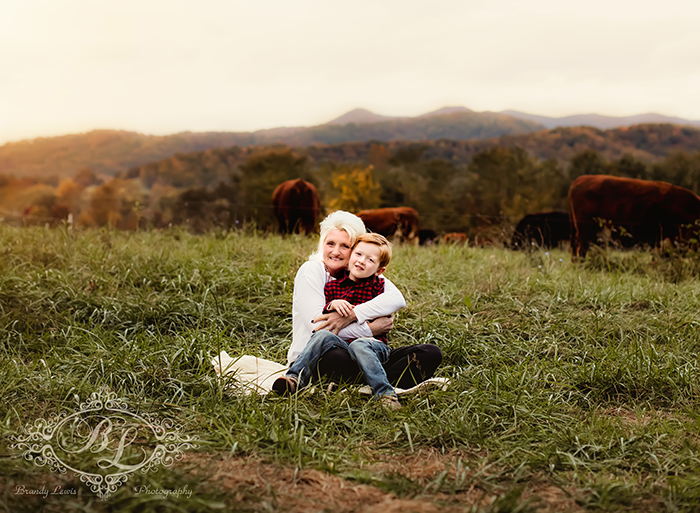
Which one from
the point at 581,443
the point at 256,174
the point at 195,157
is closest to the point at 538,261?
the point at 581,443

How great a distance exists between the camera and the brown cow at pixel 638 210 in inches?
289

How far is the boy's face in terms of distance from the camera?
107 inches

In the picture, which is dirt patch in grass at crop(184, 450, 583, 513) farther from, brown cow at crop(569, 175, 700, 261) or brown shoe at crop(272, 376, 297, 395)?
brown cow at crop(569, 175, 700, 261)

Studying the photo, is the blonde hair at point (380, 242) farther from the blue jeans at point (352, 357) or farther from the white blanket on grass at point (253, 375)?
the white blanket on grass at point (253, 375)

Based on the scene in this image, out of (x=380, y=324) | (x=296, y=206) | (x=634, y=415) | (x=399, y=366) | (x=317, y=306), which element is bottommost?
(x=634, y=415)

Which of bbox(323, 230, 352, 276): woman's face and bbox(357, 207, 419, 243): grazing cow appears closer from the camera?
bbox(323, 230, 352, 276): woman's face

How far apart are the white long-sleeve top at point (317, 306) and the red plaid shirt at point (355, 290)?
0.13 ft

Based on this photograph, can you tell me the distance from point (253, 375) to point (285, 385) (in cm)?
33

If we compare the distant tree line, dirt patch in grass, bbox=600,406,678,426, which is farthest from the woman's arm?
the distant tree line

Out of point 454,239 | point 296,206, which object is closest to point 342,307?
point 454,239

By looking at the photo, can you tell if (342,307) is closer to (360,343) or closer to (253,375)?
(360,343)

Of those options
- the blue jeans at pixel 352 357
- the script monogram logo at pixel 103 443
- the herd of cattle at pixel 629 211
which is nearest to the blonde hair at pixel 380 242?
the blue jeans at pixel 352 357

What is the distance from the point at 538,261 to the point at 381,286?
3639 mm

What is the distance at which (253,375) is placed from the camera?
2943 mm
